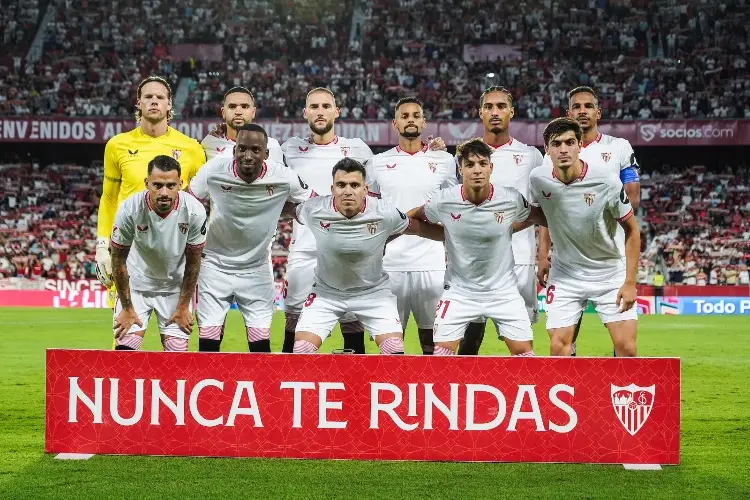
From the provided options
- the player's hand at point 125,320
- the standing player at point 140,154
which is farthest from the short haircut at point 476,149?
the player's hand at point 125,320

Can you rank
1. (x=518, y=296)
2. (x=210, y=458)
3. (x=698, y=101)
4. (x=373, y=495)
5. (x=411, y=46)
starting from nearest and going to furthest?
(x=373, y=495) < (x=210, y=458) < (x=518, y=296) < (x=698, y=101) < (x=411, y=46)

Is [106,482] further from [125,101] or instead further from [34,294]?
[125,101]

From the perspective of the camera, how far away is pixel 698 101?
2747 cm

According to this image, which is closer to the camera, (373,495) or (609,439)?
(373,495)

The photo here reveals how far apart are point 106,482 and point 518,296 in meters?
2.75

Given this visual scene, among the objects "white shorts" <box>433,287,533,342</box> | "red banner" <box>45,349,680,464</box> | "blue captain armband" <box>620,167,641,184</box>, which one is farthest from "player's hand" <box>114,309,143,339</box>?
"blue captain armband" <box>620,167,641,184</box>

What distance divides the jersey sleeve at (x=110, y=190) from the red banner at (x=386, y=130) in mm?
19544

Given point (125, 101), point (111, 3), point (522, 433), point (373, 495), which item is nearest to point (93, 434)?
point (373, 495)

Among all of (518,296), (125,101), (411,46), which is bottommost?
(518,296)

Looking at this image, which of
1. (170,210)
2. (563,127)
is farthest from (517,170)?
(170,210)

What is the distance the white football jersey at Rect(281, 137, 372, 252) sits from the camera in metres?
7.09

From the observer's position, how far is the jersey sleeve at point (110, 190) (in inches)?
265

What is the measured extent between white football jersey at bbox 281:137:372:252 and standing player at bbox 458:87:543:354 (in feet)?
3.03

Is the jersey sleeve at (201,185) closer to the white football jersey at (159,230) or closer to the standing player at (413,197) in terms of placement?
the white football jersey at (159,230)
